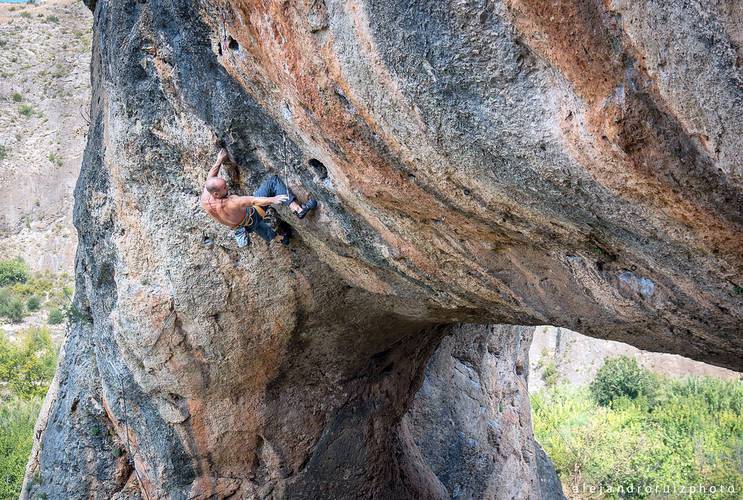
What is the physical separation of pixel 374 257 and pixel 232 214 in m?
0.99

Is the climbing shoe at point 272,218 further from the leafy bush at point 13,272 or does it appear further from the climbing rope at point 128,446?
the leafy bush at point 13,272

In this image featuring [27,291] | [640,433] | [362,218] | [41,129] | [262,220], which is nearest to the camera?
[362,218]

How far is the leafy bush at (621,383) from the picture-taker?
20047mm

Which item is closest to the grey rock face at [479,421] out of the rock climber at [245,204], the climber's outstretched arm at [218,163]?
the rock climber at [245,204]

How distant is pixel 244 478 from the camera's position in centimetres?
620

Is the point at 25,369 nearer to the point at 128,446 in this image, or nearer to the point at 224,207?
the point at 128,446

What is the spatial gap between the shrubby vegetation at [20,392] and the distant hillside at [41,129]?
652cm

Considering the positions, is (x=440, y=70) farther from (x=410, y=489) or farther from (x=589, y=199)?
(x=410, y=489)

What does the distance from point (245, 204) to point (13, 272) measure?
78.4 ft

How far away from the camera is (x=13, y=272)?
82.4 ft

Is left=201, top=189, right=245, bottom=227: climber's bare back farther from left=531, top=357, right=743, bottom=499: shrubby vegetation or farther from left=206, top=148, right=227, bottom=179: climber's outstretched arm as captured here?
left=531, top=357, right=743, bottom=499: shrubby vegetation

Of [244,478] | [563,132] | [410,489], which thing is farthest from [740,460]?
[563,132]

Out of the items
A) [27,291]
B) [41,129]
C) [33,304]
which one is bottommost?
[33,304]

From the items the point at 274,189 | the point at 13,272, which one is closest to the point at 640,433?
the point at 274,189
